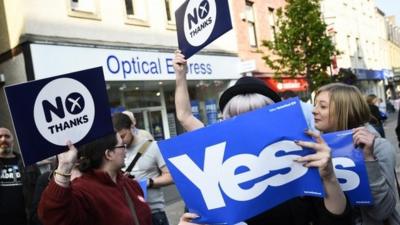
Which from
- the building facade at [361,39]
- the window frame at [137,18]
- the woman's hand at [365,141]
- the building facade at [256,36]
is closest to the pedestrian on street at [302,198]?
the woman's hand at [365,141]

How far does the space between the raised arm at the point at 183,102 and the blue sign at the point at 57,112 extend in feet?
1.45

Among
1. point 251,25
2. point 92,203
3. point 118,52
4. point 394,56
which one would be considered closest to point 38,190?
point 92,203

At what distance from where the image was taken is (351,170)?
2400 mm

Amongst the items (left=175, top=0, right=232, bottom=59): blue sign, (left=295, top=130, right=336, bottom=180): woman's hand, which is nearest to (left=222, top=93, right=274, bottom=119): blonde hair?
(left=295, top=130, right=336, bottom=180): woman's hand

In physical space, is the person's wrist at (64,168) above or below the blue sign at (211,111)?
above

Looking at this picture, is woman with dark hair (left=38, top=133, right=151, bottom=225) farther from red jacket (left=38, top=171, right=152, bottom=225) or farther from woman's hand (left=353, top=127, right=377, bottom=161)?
woman's hand (left=353, top=127, right=377, bottom=161)

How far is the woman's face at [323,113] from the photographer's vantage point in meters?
2.81

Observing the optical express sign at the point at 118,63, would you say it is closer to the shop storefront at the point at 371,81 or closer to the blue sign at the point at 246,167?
the blue sign at the point at 246,167

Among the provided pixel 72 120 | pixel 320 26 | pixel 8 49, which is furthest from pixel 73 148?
pixel 320 26

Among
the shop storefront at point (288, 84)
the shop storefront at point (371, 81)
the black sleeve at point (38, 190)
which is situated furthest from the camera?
the shop storefront at point (371, 81)

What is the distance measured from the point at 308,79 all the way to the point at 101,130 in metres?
15.0

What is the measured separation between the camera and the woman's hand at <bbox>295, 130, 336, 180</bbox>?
5.91 feet

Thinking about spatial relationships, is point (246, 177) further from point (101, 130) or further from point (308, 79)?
point (308, 79)

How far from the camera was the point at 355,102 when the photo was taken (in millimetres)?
2771
